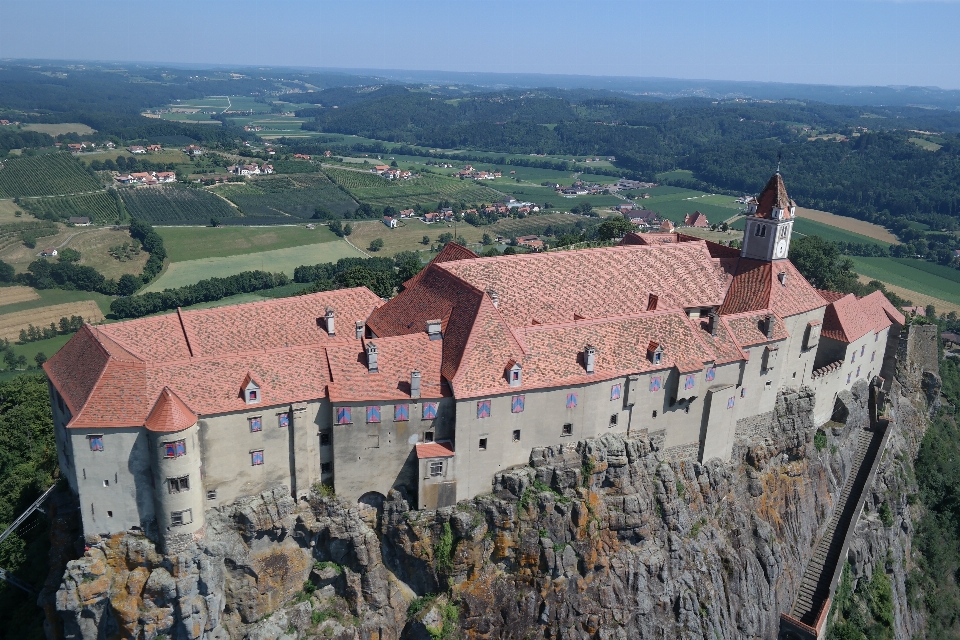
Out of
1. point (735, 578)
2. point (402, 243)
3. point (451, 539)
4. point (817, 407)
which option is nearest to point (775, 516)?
point (735, 578)

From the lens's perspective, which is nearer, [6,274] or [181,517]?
[181,517]

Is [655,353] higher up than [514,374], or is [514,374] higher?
[655,353]

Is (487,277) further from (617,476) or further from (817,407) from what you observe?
(817,407)

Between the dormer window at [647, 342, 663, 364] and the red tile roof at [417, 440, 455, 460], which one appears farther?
the dormer window at [647, 342, 663, 364]

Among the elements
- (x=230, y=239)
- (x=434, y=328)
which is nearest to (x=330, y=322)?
(x=434, y=328)

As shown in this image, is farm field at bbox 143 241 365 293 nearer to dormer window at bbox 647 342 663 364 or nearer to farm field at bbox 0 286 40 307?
farm field at bbox 0 286 40 307

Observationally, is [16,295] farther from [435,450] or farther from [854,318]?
[854,318]

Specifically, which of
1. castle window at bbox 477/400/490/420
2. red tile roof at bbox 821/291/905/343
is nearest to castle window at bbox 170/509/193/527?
castle window at bbox 477/400/490/420
